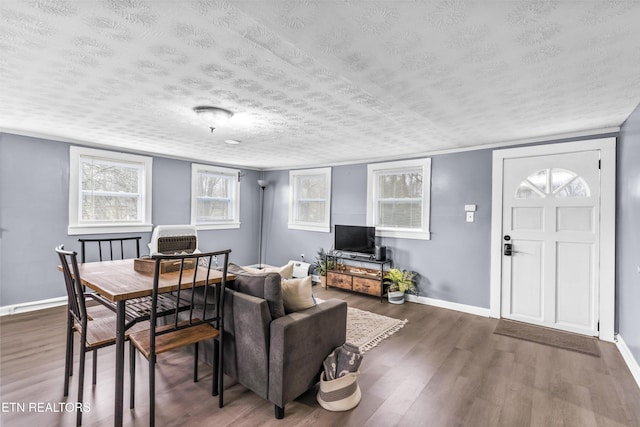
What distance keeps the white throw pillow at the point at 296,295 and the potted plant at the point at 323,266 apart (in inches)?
119

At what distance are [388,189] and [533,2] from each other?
386 centimetres

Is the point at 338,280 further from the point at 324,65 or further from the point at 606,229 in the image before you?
the point at 324,65

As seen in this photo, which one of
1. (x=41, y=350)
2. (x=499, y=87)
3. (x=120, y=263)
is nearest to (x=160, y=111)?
(x=120, y=263)

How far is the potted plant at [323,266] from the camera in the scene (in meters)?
5.43

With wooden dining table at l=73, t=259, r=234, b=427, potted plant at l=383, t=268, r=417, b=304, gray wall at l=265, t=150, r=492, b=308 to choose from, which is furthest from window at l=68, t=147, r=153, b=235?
potted plant at l=383, t=268, r=417, b=304

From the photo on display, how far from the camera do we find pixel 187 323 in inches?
85.8

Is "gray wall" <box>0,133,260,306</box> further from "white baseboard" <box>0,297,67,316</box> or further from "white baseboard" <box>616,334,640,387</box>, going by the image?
"white baseboard" <box>616,334,640,387</box>

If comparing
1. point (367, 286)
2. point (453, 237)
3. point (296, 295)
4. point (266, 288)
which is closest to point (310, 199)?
point (367, 286)

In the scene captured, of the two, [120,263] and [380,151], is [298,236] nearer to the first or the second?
[380,151]

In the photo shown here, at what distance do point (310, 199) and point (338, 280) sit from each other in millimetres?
1797

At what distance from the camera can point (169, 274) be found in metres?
2.38

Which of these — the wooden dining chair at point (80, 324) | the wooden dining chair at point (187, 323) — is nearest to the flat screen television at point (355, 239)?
the wooden dining chair at point (187, 323)

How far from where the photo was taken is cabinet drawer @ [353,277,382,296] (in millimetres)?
4734

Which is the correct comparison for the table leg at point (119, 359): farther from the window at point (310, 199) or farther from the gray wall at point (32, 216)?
the window at point (310, 199)
